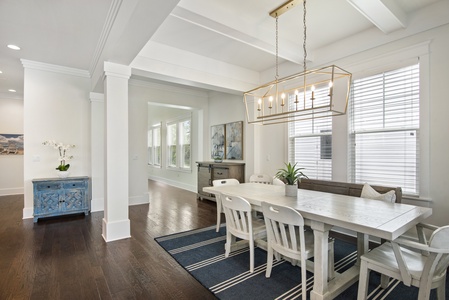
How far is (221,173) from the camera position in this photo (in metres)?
5.41

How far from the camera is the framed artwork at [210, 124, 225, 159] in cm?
627

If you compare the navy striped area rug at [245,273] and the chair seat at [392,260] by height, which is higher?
the chair seat at [392,260]

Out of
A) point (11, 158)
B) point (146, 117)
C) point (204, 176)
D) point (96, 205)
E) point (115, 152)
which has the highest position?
point (146, 117)

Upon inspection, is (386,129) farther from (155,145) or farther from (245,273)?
(155,145)

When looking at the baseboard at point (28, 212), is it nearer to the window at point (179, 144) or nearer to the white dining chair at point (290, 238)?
the window at point (179, 144)

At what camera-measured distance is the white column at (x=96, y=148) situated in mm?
4793

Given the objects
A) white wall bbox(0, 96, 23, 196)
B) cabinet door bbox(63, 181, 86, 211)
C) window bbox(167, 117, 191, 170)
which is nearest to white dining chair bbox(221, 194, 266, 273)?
cabinet door bbox(63, 181, 86, 211)

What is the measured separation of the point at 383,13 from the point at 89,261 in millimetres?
4432

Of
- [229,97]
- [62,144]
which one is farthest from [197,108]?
[62,144]

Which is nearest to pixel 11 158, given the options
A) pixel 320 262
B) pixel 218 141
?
pixel 218 141

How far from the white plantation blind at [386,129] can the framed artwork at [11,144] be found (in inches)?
326

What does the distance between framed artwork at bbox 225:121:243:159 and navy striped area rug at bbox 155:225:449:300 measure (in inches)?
109

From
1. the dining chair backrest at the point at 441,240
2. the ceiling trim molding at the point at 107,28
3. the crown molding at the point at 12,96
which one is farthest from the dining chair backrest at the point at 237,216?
the crown molding at the point at 12,96

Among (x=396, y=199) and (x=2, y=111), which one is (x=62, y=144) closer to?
(x=2, y=111)
